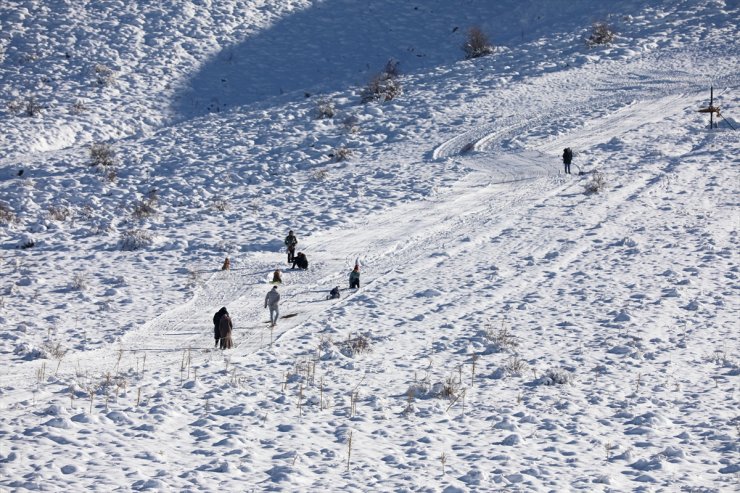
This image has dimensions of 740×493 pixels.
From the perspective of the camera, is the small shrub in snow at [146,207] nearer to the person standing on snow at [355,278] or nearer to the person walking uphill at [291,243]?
the person walking uphill at [291,243]

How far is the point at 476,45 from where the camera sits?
138ft

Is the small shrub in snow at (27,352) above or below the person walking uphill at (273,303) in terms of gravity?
below

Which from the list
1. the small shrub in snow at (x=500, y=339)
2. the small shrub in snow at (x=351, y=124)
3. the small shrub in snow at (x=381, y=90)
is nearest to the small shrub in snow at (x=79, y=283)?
the small shrub in snow at (x=500, y=339)

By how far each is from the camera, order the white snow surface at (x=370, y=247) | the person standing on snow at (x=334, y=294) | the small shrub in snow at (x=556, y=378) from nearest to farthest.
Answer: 1. the white snow surface at (x=370, y=247)
2. the small shrub in snow at (x=556, y=378)
3. the person standing on snow at (x=334, y=294)

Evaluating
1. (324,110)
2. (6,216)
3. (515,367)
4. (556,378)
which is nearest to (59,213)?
(6,216)

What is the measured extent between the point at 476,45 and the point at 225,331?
2707 cm

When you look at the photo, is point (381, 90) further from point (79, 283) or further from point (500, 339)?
point (500, 339)

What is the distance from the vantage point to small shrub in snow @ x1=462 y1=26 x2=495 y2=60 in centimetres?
4188

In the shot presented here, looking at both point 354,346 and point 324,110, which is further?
point 324,110

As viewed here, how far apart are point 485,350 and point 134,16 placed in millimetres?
31444

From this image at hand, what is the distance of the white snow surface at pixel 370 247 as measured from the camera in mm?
13117

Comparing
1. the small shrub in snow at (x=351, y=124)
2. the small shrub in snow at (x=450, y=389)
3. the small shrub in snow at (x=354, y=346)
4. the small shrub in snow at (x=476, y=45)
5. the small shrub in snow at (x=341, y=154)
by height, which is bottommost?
the small shrub in snow at (x=450, y=389)

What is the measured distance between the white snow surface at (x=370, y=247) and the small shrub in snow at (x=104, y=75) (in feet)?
0.50

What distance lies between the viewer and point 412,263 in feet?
77.8
